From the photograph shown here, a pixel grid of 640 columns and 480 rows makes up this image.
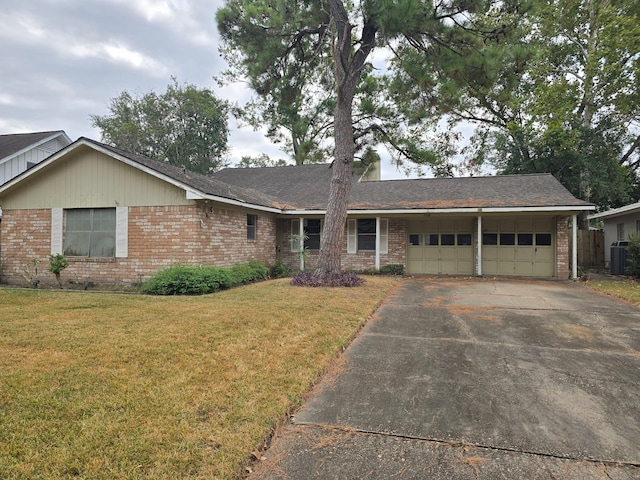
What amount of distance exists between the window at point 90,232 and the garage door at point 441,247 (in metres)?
10.3

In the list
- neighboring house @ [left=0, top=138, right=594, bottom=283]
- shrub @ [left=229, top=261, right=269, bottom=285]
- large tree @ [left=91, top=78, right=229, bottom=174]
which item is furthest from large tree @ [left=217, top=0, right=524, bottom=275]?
large tree @ [left=91, top=78, right=229, bottom=174]

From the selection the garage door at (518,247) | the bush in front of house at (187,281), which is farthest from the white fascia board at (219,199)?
the garage door at (518,247)

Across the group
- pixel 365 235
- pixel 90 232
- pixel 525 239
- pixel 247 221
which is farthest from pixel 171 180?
pixel 525 239

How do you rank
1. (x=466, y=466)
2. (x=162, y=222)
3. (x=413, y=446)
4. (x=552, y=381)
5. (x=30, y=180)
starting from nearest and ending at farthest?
(x=466, y=466)
(x=413, y=446)
(x=552, y=381)
(x=162, y=222)
(x=30, y=180)

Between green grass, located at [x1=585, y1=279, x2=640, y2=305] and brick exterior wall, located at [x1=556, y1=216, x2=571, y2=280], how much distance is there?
46.6 inches

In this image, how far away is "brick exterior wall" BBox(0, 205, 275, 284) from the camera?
10008 millimetres

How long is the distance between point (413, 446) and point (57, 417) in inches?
100

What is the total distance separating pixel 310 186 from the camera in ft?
57.3

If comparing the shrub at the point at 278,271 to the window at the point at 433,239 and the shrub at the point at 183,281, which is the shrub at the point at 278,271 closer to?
the shrub at the point at 183,281

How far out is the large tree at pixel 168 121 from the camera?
92.5 ft

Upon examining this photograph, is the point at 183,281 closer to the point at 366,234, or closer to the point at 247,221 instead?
the point at 247,221

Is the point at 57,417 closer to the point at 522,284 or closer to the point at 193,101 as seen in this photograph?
the point at 522,284

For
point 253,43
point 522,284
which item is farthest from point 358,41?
point 522,284

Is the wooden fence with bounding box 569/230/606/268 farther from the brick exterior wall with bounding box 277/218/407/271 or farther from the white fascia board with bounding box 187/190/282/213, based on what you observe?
the white fascia board with bounding box 187/190/282/213
